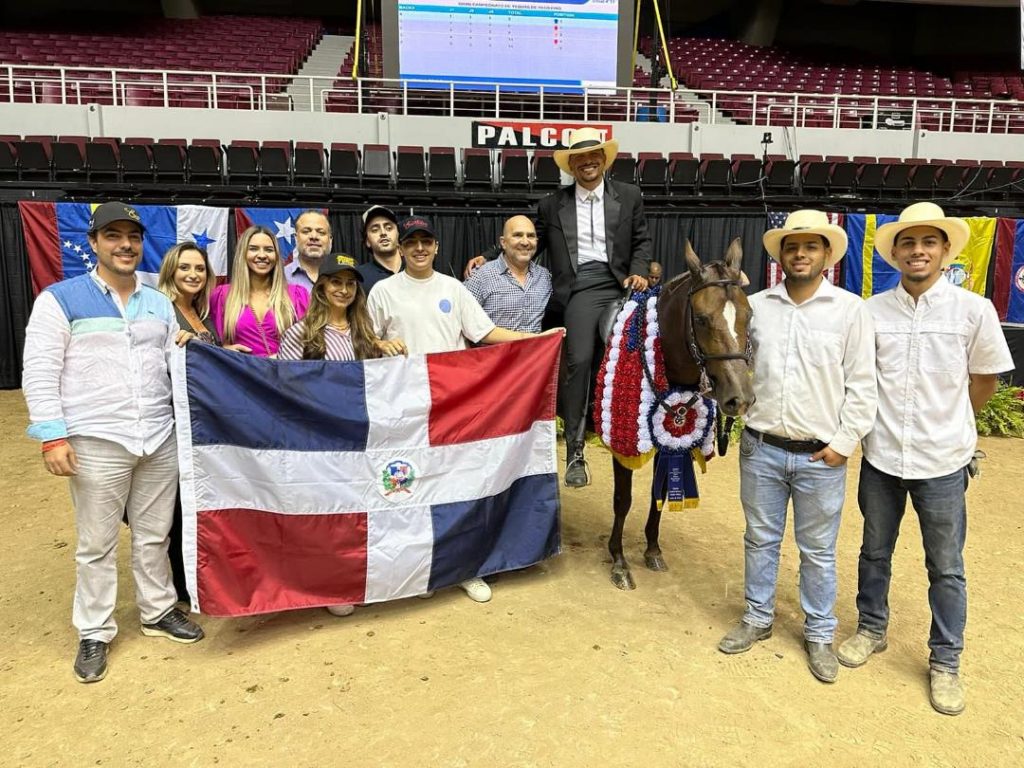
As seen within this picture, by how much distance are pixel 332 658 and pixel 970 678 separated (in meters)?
2.77

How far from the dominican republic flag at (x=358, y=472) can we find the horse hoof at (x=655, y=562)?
700mm

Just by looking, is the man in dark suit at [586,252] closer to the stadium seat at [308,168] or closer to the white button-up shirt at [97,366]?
the white button-up shirt at [97,366]

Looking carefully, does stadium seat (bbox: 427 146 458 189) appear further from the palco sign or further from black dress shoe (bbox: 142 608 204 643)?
black dress shoe (bbox: 142 608 204 643)

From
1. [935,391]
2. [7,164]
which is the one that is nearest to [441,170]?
[7,164]

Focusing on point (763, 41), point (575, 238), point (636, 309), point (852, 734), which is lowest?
point (852, 734)

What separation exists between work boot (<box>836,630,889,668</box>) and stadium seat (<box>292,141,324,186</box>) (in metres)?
9.34

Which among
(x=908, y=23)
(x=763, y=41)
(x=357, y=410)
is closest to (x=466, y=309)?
(x=357, y=410)

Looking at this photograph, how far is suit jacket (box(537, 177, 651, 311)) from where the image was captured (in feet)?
13.4

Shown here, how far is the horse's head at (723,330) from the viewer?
2.66 m

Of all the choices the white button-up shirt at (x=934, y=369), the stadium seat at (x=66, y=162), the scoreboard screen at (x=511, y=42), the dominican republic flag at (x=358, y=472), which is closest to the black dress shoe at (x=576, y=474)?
the dominican republic flag at (x=358, y=472)

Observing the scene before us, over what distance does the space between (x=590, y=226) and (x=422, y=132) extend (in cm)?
893

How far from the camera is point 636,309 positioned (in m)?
3.47

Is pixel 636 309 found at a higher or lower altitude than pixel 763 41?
lower

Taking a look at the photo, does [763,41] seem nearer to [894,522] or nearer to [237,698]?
[894,522]
